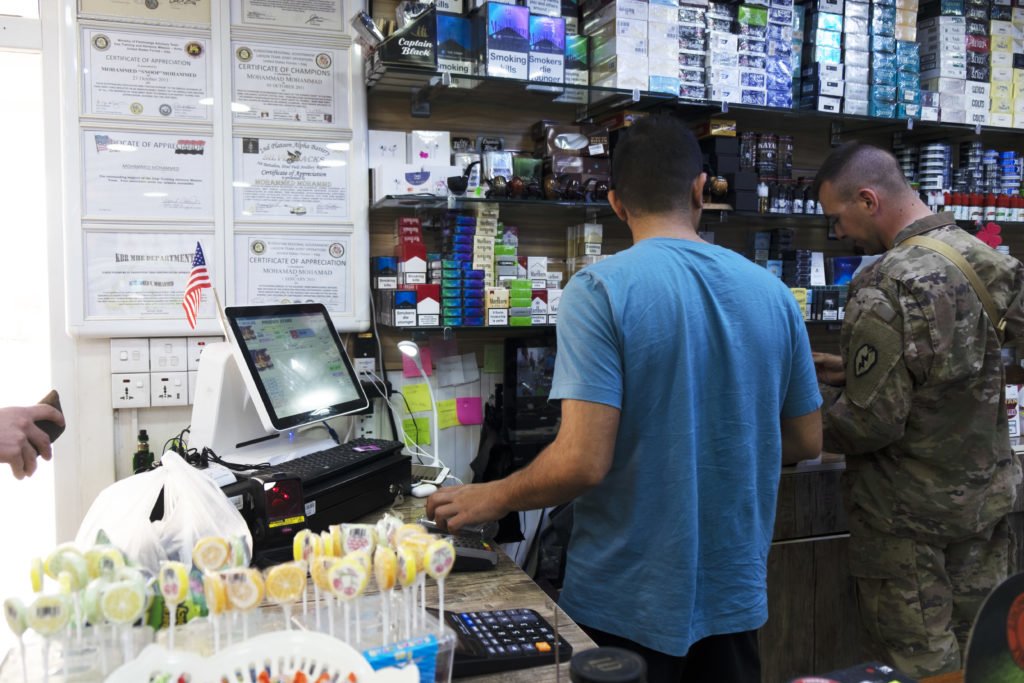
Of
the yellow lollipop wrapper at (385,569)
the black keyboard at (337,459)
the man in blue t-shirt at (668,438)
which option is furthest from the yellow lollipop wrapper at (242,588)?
the black keyboard at (337,459)

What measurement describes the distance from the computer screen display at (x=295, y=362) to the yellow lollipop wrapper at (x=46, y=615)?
1196 millimetres

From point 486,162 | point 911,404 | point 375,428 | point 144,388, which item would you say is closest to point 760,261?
point 911,404

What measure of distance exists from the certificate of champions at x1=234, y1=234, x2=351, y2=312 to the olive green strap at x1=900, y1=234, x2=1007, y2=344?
1832 millimetres

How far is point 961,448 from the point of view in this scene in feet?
7.36

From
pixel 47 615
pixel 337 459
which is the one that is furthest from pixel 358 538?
pixel 337 459

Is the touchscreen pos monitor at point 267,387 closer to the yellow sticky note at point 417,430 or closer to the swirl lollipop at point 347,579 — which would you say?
the yellow sticky note at point 417,430

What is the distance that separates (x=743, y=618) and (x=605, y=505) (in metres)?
0.35

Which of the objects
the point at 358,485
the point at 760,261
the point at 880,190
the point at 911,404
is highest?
the point at 880,190

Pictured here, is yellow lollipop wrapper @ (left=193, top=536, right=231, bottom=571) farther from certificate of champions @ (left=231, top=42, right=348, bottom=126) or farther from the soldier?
certificate of champions @ (left=231, top=42, right=348, bottom=126)

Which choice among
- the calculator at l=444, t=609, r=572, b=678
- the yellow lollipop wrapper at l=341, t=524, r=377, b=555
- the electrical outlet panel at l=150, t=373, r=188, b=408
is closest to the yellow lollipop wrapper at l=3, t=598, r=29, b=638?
the yellow lollipop wrapper at l=341, t=524, r=377, b=555

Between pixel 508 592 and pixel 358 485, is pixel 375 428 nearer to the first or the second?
pixel 358 485

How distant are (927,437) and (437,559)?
181 centimetres

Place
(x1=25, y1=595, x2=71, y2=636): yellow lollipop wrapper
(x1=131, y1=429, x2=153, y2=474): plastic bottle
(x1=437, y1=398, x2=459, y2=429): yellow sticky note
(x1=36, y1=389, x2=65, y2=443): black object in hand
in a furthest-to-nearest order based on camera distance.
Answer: (x1=437, y1=398, x2=459, y2=429): yellow sticky note, (x1=131, y1=429, x2=153, y2=474): plastic bottle, (x1=36, y1=389, x2=65, y2=443): black object in hand, (x1=25, y1=595, x2=71, y2=636): yellow lollipop wrapper

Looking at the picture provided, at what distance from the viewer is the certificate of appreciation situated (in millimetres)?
2428
